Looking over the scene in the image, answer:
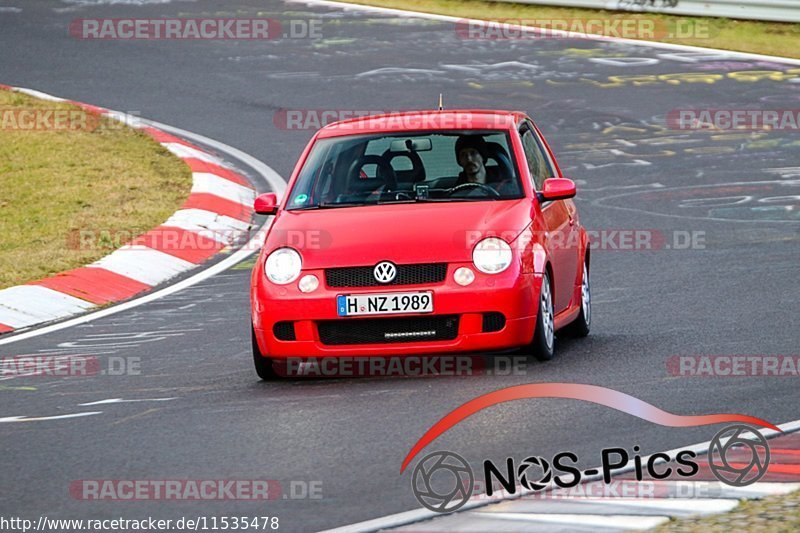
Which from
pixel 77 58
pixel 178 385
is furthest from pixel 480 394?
pixel 77 58

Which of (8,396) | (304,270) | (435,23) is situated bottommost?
(8,396)

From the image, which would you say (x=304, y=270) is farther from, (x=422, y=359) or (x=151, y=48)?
(x=151, y=48)

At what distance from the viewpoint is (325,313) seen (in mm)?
8531

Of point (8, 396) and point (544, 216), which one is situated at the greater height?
point (544, 216)

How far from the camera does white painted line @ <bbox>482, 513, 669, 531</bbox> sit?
5.52m

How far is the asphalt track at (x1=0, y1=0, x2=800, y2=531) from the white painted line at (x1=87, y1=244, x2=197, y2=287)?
51 centimetres

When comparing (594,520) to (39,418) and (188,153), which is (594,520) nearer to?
(39,418)

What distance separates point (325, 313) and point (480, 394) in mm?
990

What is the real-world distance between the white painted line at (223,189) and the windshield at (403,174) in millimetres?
5286

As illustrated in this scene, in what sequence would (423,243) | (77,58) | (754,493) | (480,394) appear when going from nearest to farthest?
(754,493), (480,394), (423,243), (77,58)

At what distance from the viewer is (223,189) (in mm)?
15328
